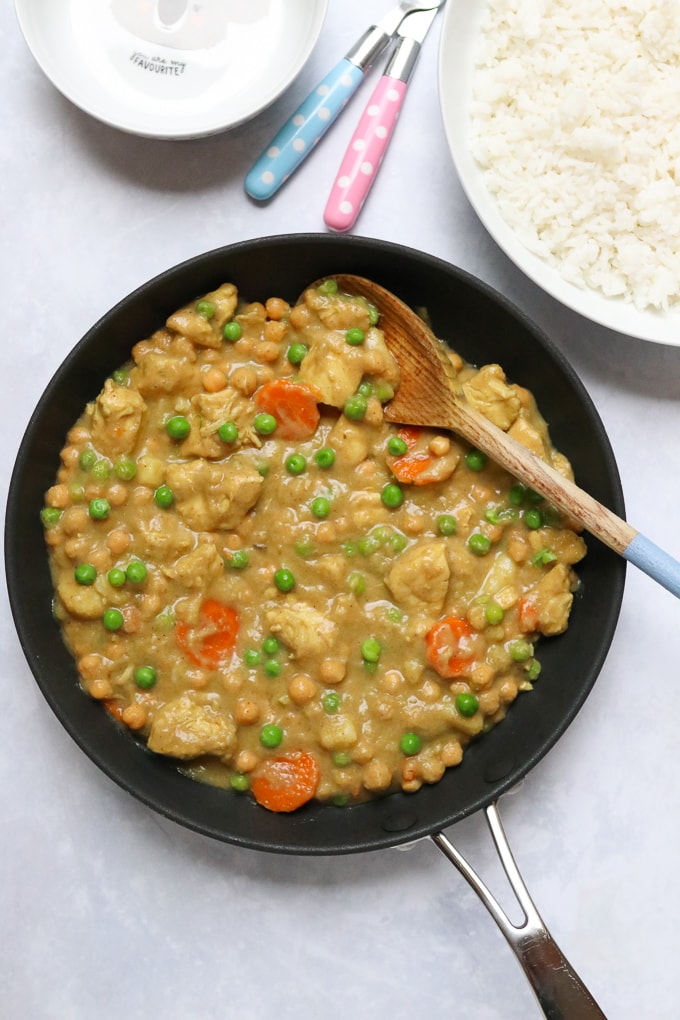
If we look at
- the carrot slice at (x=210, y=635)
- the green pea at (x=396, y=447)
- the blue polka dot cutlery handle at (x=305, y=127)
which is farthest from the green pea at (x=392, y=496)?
the blue polka dot cutlery handle at (x=305, y=127)

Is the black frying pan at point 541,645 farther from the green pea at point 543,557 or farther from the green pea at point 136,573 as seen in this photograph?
the green pea at point 136,573

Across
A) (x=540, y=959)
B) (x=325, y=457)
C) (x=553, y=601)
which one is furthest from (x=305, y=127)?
(x=540, y=959)

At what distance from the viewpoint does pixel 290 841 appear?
338cm

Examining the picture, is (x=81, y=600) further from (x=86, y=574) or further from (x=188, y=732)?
(x=188, y=732)

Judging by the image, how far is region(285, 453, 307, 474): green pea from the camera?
3.46m

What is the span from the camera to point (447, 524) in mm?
3484

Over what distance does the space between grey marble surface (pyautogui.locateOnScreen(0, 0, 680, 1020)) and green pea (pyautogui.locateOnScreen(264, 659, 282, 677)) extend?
921mm

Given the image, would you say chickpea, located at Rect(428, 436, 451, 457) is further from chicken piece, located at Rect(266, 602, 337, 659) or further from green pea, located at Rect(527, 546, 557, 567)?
chicken piece, located at Rect(266, 602, 337, 659)

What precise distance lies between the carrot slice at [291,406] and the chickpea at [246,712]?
3.47 feet

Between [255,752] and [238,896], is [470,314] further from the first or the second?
[238,896]

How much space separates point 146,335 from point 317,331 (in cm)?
71

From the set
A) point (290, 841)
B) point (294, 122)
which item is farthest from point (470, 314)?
point (290, 841)

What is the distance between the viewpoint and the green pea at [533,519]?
11.6 ft

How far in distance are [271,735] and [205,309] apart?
1.70m
